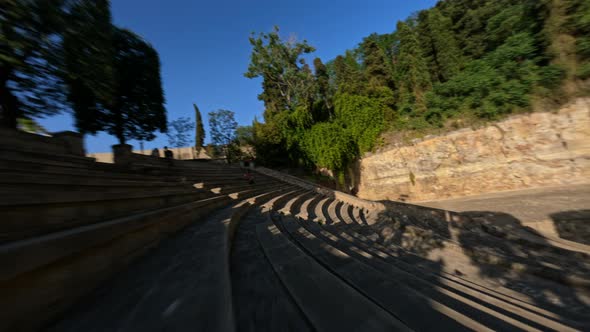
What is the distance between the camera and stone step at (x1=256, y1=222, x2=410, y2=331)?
150cm

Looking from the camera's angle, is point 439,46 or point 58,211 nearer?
point 58,211

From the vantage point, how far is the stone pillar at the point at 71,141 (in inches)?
241

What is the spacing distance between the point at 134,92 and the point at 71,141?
18.4 feet

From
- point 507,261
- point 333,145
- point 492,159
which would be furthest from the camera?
point 333,145

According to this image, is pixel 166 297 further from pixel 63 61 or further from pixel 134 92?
pixel 134 92

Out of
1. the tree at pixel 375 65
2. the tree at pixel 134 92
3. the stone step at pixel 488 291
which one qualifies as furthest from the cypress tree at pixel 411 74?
the tree at pixel 134 92

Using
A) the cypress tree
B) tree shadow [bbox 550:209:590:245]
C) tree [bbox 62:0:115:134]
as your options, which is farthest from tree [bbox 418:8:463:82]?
tree [bbox 62:0:115:134]

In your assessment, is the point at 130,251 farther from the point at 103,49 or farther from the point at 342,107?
the point at 342,107

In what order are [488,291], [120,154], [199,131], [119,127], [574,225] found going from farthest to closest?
[199,131], [119,127], [120,154], [574,225], [488,291]

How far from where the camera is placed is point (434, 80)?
20844 mm

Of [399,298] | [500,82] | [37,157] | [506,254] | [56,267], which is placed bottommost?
[506,254]

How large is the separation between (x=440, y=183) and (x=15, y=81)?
21.4 meters

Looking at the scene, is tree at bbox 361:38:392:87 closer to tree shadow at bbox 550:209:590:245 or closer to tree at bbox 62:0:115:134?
tree shadow at bbox 550:209:590:245

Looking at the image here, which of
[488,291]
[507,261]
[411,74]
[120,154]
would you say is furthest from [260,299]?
[411,74]
